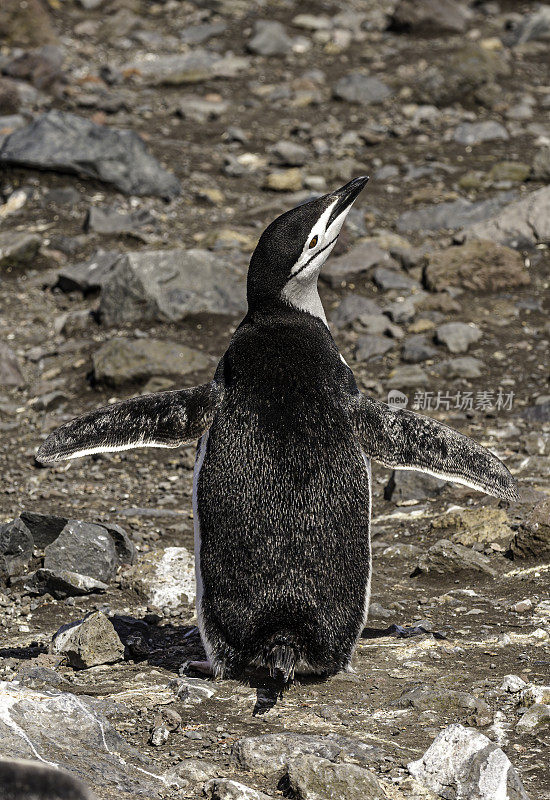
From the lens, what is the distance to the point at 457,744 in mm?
2535

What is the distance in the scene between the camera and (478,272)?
6844mm

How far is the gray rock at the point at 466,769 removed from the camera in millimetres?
2404

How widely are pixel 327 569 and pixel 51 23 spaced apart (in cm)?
921

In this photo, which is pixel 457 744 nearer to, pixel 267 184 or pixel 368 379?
pixel 368 379

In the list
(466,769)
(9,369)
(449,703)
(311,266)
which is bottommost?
(9,369)

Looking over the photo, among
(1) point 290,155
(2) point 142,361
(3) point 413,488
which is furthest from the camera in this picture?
(1) point 290,155

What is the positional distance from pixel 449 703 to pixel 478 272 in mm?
4361

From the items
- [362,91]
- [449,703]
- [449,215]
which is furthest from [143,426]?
[362,91]

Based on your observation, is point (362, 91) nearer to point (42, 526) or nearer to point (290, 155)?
point (290, 155)

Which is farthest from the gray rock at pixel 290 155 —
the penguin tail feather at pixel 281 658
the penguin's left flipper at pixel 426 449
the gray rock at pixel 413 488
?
the penguin tail feather at pixel 281 658

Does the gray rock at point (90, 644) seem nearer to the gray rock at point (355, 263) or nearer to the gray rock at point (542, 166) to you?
the gray rock at point (355, 263)

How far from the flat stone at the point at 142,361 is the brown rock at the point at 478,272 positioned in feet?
5.60

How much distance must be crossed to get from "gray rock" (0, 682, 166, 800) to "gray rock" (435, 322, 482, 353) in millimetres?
3915

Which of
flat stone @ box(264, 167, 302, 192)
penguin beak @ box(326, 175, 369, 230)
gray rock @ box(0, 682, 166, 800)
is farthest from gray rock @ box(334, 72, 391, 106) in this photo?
gray rock @ box(0, 682, 166, 800)
